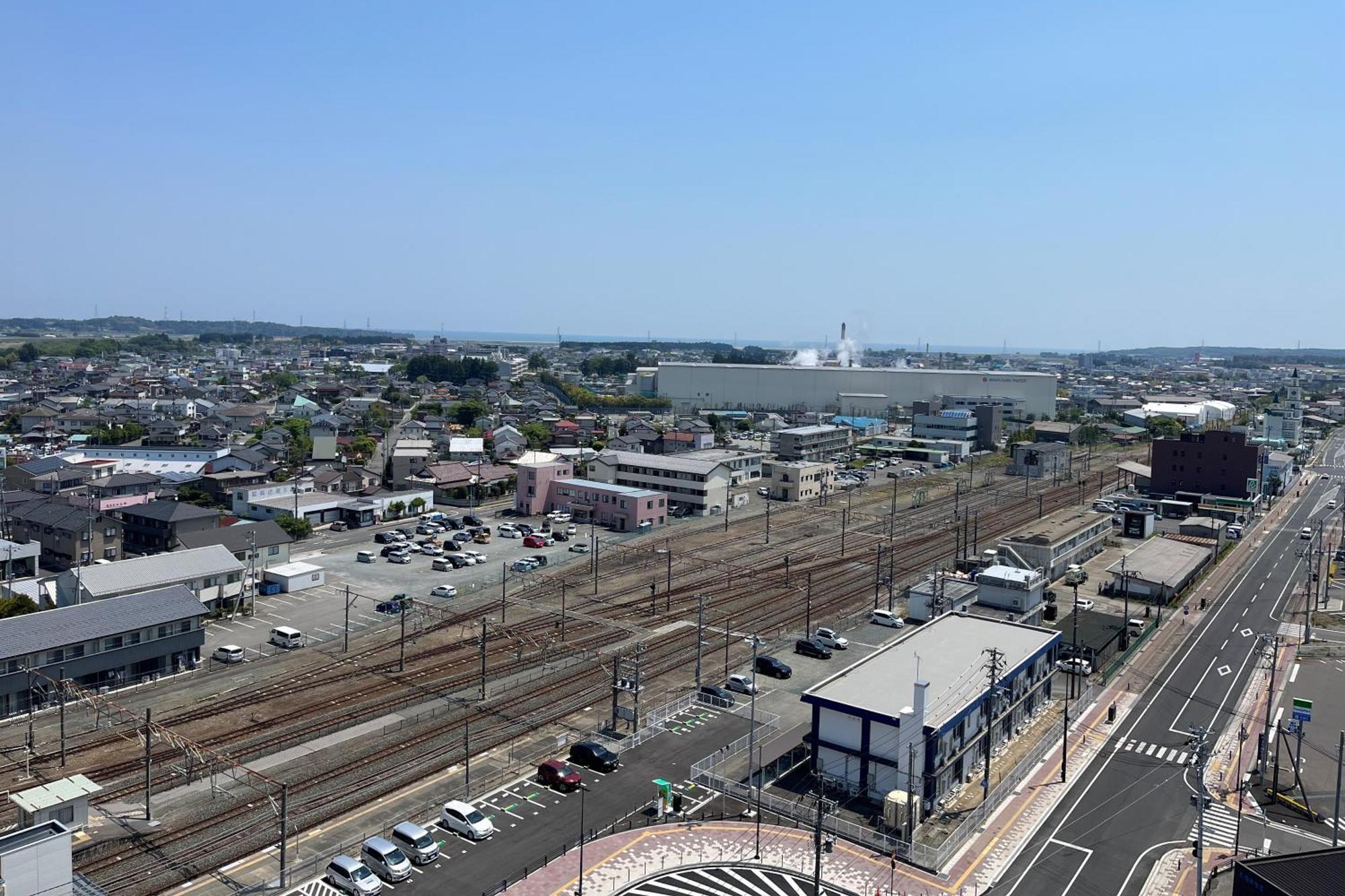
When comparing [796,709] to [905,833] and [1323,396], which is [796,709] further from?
[1323,396]

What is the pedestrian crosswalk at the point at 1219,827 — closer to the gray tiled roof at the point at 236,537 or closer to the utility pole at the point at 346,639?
the utility pole at the point at 346,639

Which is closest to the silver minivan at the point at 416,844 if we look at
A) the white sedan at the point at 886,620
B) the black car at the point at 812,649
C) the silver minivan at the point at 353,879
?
the silver minivan at the point at 353,879

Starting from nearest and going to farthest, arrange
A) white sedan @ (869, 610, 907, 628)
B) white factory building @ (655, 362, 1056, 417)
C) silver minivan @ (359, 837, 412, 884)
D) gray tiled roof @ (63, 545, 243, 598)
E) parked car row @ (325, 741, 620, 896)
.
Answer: parked car row @ (325, 741, 620, 896) < silver minivan @ (359, 837, 412, 884) < gray tiled roof @ (63, 545, 243, 598) < white sedan @ (869, 610, 907, 628) < white factory building @ (655, 362, 1056, 417)

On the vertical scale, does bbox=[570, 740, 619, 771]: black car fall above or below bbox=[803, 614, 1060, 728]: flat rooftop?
below

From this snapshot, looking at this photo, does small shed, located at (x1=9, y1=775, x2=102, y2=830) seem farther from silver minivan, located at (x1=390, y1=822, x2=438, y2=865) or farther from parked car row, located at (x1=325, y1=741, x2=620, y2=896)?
silver minivan, located at (x1=390, y1=822, x2=438, y2=865)

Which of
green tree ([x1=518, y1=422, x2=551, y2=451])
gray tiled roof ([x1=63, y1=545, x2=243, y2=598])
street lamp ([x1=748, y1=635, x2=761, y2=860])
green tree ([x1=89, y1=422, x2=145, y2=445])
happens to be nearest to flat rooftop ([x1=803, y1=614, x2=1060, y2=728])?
street lamp ([x1=748, y1=635, x2=761, y2=860])
